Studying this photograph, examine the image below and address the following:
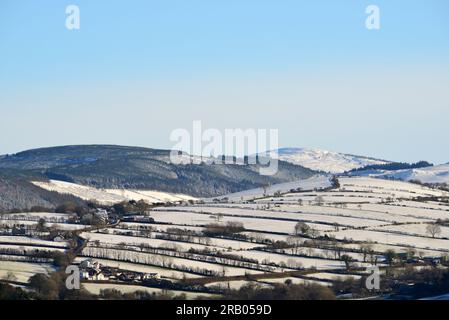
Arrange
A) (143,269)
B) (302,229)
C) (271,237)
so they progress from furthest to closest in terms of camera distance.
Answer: (302,229) < (271,237) < (143,269)

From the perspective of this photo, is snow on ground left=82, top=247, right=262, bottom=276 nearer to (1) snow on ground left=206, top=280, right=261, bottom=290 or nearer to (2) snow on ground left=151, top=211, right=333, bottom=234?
(1) snow on ground left=206, top=280, right=261, bottom=290

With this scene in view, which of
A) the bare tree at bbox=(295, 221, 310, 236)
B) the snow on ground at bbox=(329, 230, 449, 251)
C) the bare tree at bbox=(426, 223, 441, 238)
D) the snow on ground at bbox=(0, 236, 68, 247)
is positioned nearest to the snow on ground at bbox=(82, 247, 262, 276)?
the snow on ground at bbox=(0, 236, 68, 247)

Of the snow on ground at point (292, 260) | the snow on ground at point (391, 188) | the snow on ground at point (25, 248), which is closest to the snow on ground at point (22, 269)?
the snow on ground at point (25, 248)

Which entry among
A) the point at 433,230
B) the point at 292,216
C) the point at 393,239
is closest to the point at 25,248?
the point at 393,239

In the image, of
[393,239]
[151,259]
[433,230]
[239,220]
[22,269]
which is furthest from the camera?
[239,220]

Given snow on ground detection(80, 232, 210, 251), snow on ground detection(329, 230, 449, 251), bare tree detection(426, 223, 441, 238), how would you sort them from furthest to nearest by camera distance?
bare tree detection(426, 223, 441, 238), snow on ground detection(329, 230, 449, 251), snow on ground detection(80, 232, 210, 251)

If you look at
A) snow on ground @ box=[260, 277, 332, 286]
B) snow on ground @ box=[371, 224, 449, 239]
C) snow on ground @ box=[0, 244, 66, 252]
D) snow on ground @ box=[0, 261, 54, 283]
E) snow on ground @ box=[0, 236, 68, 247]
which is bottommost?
snow on ground @ box=[260, 277, 332, 286]

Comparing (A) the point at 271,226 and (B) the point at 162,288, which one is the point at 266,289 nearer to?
(B) the point at 162,288

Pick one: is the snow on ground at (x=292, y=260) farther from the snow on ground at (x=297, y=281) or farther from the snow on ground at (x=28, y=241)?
the snow on ground at (x=28, y=241)

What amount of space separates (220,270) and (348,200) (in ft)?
211

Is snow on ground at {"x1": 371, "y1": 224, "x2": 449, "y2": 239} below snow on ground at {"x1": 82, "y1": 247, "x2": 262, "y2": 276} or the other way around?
the other way around

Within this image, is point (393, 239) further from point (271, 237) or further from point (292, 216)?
point (292, 216)

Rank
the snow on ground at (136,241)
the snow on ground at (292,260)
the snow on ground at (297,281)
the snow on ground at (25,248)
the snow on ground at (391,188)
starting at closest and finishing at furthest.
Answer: the snow on ground at (297,281) < the snow on ground at (292,260) < the snow on ground at (25,248) < the snow on ground at (136,241) < the snow on ground at (391,188)
